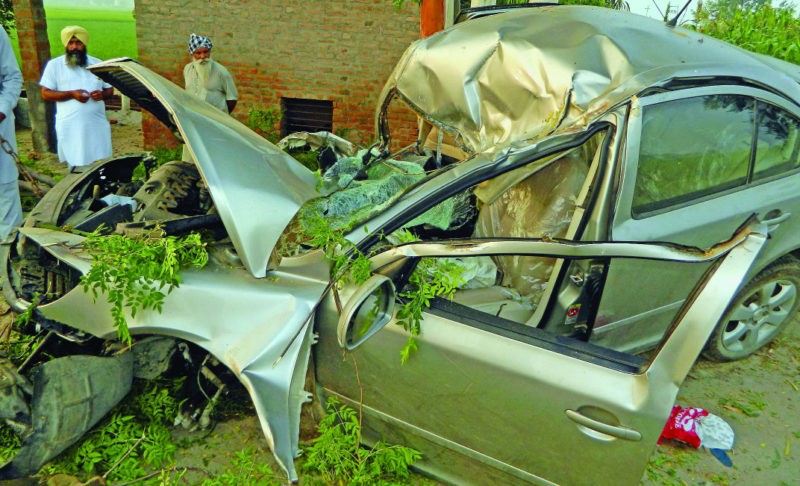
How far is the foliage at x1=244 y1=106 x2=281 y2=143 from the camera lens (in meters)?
7.70

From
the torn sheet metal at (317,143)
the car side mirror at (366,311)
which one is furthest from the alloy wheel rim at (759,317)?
the torn sheet metal at (317,143)

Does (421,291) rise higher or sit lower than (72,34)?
lower

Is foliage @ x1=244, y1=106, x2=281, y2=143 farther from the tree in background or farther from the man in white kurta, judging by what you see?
the tree in background

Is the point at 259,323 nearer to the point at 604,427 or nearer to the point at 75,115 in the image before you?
the point at 604,427

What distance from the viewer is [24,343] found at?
3.22m

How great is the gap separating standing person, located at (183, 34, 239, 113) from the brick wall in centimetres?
118

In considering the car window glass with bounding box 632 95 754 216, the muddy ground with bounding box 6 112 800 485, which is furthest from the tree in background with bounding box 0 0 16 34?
the car window glass with bounding box 632 95 754 216

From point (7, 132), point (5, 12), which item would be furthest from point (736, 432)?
point (5, 12)

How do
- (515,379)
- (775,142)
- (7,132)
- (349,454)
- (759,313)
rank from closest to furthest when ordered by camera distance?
1. (515,379)
2. (349,454)
3. (775,142)
4. (759,313)
5. (7,132)

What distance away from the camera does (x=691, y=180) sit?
292cm

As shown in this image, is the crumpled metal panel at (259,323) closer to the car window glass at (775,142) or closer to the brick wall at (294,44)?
the car window glass at (775,142)

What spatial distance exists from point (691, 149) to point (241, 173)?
2078mm

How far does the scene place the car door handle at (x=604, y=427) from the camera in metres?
1.96

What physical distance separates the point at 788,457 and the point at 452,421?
6.55 feet
